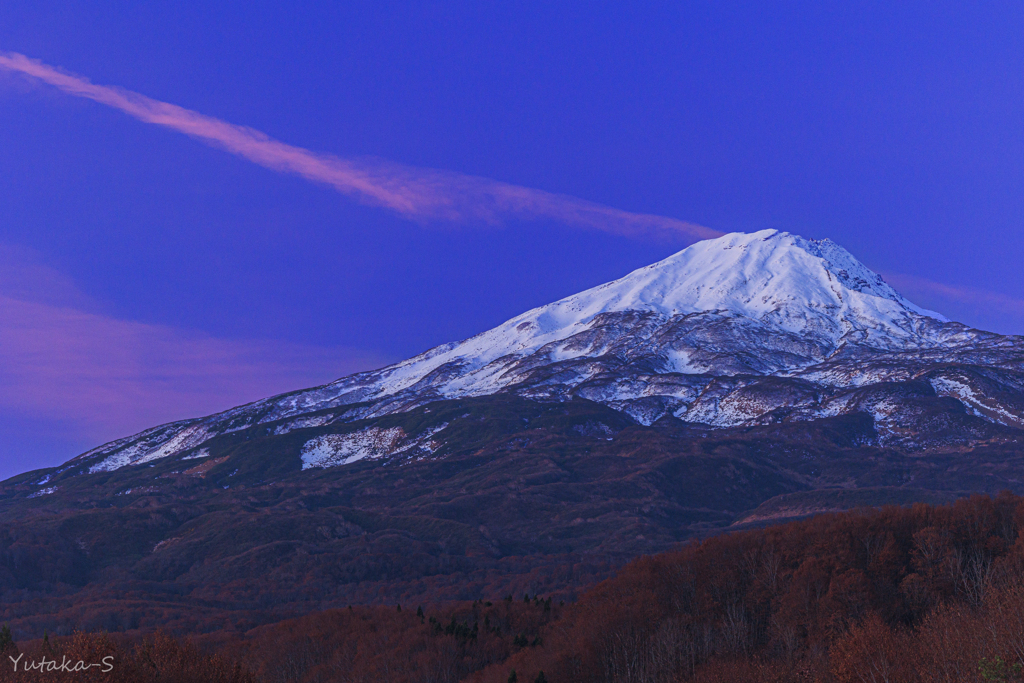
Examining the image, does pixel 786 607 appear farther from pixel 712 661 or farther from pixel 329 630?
pixel 329 630

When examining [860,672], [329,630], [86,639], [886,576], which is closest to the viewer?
[86,639]

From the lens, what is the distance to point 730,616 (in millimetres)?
107250

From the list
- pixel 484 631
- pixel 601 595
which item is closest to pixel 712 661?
pixel 601 595

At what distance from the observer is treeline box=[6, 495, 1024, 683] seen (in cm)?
8700

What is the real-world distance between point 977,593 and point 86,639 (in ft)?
301

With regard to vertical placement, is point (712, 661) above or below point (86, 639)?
below

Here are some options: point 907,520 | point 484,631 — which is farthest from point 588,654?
point 907,520

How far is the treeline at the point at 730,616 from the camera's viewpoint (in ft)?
285

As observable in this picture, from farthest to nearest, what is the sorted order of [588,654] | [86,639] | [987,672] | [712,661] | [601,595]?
[601,595]
[588,654]
[712,661]
[86,639]
[987,672]

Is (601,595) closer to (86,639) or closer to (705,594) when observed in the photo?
(705,594)

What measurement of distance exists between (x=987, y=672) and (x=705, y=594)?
261 feet

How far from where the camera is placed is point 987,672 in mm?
37438

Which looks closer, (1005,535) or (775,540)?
(1005,535)

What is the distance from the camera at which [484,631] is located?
12694 centimetres
